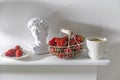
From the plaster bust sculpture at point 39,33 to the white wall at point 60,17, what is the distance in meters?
0.08

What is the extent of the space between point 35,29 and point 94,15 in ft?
0.94

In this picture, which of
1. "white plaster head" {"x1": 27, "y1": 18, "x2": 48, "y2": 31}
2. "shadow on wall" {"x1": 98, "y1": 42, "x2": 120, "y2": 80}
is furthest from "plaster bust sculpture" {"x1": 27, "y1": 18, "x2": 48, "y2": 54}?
"shadow on wall" {"x1": 98, "y1": 42, "x2": 120, "y2": 80}

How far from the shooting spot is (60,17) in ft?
3.50

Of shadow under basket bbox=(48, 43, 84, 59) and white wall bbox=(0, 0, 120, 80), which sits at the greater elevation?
white wall bbox=(0, 0, 120, 80)

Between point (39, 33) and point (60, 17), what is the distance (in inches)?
5.5

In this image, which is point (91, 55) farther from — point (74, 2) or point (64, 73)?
point (74, 2)

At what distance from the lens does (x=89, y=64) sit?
0.94 meters

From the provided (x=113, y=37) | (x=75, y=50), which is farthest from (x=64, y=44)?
(x=113, y=37)

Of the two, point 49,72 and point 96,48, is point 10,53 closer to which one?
point 49,72

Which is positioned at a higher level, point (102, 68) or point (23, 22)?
point (23, 22)

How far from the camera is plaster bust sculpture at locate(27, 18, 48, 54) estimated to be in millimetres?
981

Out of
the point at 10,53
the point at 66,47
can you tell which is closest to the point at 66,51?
the point at 66,47

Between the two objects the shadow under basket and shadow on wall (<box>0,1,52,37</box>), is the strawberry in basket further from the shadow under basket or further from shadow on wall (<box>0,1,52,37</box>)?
shadow on wall (<box>0,1,52,37</box>)

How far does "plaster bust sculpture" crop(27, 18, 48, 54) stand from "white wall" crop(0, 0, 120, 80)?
3.0 inches
